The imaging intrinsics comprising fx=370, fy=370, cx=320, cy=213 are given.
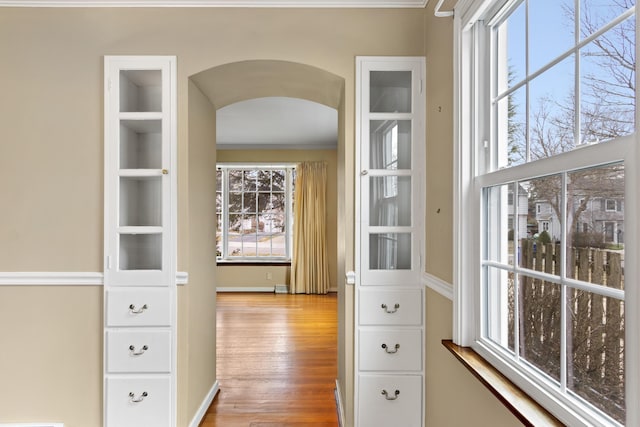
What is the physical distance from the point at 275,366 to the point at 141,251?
1629 mm

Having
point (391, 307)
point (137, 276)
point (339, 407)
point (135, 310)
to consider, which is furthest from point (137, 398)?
point (391, 307)

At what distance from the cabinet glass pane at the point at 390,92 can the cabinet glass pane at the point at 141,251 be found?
1398 mm

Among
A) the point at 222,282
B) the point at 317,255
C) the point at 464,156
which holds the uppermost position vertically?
the point at 464,156

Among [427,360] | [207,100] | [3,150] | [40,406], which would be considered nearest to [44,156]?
[3,150]

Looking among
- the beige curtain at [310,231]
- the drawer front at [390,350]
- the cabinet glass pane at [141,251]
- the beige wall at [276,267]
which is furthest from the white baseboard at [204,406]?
the beige wall at [276,267]

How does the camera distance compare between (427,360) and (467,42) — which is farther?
(427,360)

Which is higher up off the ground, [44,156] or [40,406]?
[44,156]

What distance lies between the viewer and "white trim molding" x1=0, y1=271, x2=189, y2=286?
1.99 meters

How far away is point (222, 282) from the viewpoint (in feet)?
20.4

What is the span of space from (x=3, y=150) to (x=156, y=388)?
1.52 m

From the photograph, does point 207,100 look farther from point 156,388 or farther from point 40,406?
point 40,406

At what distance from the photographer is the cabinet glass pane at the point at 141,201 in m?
2.03

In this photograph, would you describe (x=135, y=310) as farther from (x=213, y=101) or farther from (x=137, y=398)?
(x=213, y=101)

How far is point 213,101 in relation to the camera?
8.13 feet
